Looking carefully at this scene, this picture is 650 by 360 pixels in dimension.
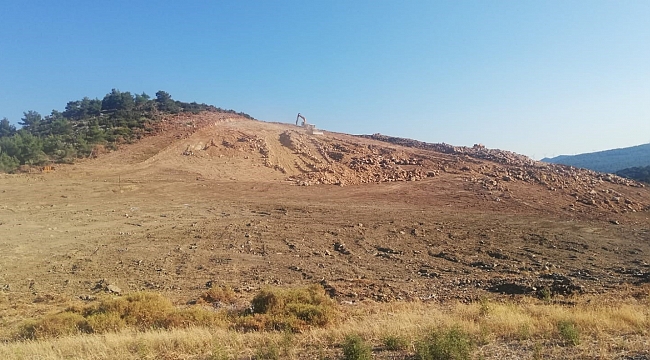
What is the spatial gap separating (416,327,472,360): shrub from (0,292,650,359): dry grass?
28 cm

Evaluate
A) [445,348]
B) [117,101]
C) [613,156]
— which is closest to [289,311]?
[445,348]

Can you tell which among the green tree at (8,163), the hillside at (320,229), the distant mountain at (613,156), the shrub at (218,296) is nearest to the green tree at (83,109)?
the green tree at (8,163)

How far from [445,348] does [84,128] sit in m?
39.4

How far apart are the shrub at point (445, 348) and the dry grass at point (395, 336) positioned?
0.93ft

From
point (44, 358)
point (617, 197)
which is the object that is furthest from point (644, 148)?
point (44, 358)

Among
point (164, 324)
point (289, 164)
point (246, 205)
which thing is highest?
point (289, 164)

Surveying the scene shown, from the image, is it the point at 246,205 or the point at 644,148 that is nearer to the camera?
the point at 246,205

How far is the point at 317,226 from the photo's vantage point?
659 inches

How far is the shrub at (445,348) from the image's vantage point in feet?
17.7

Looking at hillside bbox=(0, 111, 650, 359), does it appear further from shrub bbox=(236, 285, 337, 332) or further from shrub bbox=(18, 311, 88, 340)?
shrub bbox=(236, 285, 337, 332)

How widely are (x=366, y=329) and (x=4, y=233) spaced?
14775 mm

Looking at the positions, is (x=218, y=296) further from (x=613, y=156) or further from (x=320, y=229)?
(x=613, y=156)

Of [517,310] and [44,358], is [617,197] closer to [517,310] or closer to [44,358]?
[517,310]

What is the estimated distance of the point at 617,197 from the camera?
21.3 metres
